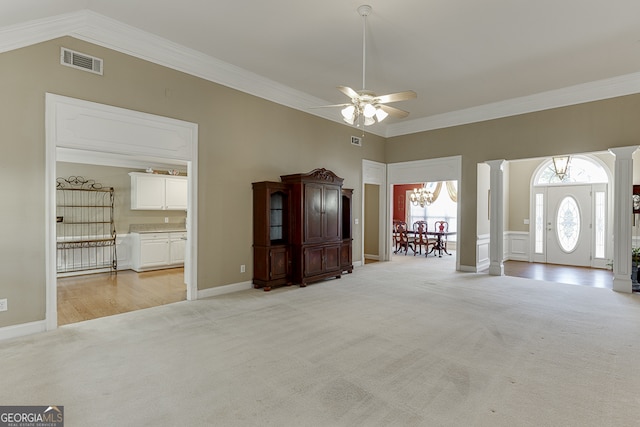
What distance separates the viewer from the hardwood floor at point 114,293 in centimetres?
453

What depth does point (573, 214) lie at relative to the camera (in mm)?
8555

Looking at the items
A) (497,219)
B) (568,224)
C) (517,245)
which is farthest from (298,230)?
(568,224)

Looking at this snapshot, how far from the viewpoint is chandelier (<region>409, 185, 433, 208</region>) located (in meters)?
12.3

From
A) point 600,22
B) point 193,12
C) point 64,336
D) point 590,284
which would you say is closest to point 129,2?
point 193,12

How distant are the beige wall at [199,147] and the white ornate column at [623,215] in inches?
189

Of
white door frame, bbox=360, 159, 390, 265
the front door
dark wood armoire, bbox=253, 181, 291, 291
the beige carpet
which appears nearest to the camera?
the beige carpet

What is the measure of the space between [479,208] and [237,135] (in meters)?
5.44

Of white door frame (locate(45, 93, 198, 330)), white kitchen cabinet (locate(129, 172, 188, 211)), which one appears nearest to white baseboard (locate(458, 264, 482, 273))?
white door frame (locate(45, 93, 198, 330))

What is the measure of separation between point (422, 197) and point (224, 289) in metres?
8.93

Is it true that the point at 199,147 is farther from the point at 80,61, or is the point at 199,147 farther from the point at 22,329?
the point at 22,329

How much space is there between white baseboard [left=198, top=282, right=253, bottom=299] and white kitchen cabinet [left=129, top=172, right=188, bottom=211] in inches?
132

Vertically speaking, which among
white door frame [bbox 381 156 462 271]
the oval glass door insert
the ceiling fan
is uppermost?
the ceiling fan

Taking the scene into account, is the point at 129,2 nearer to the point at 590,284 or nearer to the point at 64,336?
the point at 64,336

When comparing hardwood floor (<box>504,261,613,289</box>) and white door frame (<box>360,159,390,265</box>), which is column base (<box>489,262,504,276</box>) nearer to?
hardwood floor (<box>504,261,613,289</box>)
